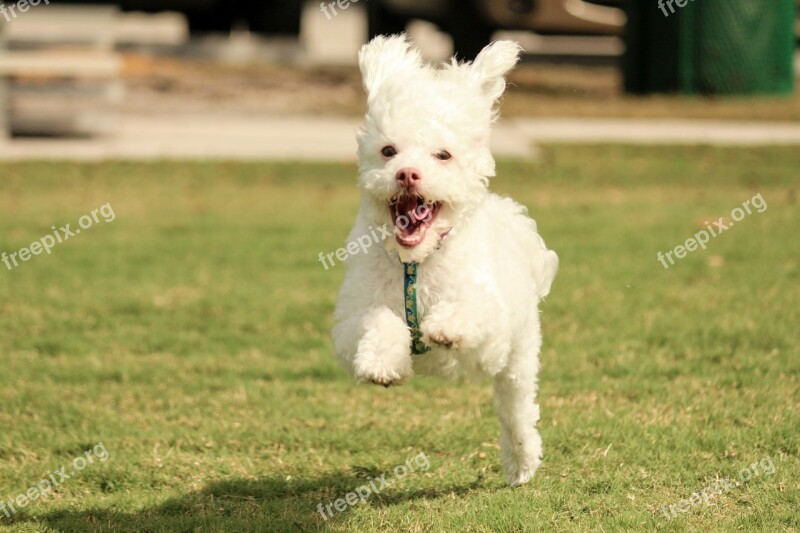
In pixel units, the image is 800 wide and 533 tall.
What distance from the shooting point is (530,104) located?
18062 millimetres

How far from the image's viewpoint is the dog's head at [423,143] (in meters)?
4.18

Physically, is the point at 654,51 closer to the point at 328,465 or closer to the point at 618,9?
the point at 618,9

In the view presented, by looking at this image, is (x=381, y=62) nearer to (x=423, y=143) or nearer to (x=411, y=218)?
(x=423, y=143)

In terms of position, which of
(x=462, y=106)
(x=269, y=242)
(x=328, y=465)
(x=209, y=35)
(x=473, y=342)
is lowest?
(x=209, y=35)

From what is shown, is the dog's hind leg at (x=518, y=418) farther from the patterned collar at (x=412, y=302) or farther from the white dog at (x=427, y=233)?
the patterned collar at (x=412, y=302)

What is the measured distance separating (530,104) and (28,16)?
795 cm

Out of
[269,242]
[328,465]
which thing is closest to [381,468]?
[328,465]

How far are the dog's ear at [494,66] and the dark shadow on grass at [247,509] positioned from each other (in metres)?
1.67

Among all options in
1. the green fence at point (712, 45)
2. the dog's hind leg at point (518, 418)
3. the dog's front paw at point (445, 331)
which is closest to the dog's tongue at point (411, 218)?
the dog's front paw at point (445, 331)

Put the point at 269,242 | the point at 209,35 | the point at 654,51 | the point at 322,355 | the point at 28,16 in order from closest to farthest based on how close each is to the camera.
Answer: the point at 322,355 < the point at 269,242 < the point at 654,51 < the point at 28,16 < the point at 209,35

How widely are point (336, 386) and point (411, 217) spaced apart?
2.57 metres

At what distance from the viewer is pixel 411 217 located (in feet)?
14.0

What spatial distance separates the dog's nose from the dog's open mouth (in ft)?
0.41

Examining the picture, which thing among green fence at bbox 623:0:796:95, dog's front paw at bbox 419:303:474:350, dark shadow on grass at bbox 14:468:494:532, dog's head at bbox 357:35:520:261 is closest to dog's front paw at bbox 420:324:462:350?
dog's front paw at bbox 419:303:474:350
